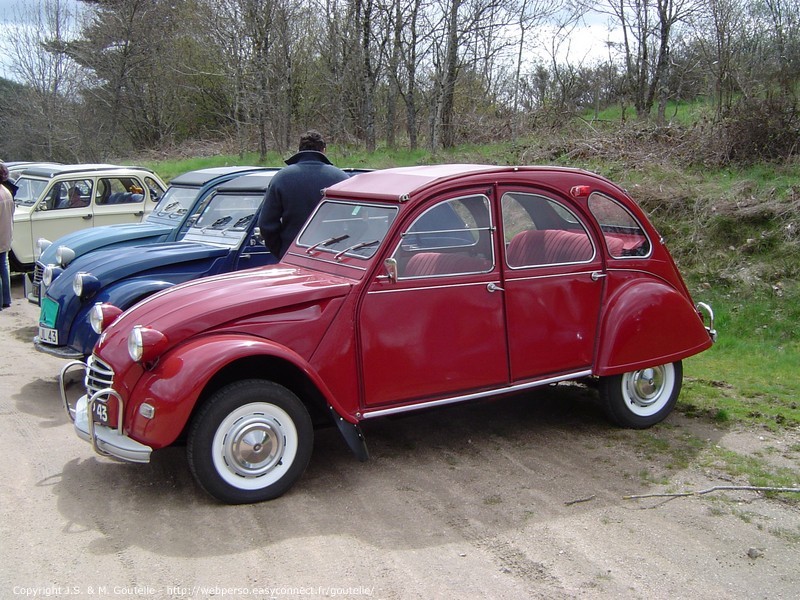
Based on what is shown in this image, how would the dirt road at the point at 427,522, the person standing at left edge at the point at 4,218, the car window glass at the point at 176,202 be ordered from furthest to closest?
1. the person standing at left edge at the point at 4,218
2. the car window glass at the point at 176,202
3. the dirt road at the point at 427,522

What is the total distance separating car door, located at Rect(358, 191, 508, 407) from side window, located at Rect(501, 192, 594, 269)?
0.19 metres

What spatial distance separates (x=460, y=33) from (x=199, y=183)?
31.4 ft

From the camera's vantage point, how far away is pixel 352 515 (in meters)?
4.40

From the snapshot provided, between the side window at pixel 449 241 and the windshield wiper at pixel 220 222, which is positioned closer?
the side window at pixel 449 241

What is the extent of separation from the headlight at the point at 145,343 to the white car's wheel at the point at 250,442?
0.41 meters

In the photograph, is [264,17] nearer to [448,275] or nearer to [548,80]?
[548,80]

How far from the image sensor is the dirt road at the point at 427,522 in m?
3.68

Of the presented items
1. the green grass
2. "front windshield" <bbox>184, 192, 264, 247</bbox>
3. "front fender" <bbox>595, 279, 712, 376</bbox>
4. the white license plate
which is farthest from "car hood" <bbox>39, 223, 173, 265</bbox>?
the green grass

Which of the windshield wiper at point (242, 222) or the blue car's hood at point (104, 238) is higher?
the windshield wiper at point (242, 222)

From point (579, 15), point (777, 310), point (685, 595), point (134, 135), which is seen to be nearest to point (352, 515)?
point (685, 595)

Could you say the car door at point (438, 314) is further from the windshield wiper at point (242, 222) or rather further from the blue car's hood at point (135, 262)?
the windshield wiper at point (242, 222)

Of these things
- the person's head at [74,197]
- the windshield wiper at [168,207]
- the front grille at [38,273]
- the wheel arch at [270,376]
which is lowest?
the wheel arch at [270,376]

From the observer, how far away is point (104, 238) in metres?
8.59

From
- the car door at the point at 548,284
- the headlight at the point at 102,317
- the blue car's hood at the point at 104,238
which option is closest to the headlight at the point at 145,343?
the headlight at the point at 102,317
